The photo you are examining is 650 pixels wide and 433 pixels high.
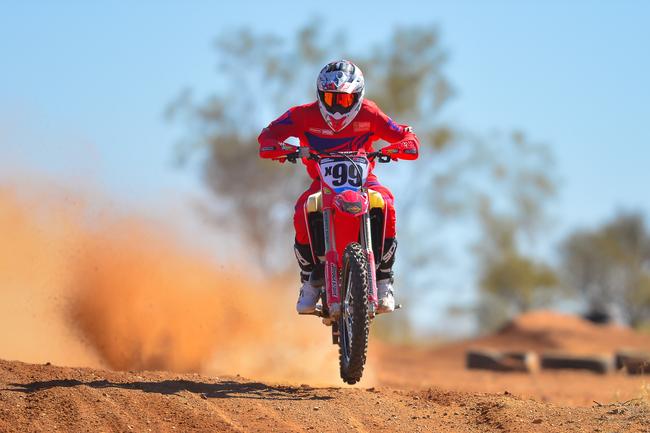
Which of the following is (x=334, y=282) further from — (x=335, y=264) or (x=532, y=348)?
(x=532, y=348)

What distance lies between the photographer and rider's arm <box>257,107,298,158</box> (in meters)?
11.4

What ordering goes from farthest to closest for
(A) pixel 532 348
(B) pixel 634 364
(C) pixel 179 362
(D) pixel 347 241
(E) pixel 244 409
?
(A) pixel 532 348 < (B) pixel 634 364 < (C) pixel 179 362 < (D) pixel 347 241 < (E) pixel 244 409

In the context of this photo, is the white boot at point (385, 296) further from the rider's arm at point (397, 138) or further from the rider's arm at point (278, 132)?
the rider's arm at point (278, 132)

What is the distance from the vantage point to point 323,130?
11578 mm

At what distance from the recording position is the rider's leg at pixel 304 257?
11367 millimetres

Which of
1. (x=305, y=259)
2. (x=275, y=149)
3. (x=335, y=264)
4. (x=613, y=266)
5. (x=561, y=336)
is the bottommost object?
(x=335, y=264)

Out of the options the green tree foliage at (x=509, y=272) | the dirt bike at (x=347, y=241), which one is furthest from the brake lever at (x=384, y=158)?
the green tree foliage at (x=509, y=272)

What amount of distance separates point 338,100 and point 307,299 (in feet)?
6.67

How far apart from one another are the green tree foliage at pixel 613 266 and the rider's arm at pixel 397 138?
4138 cm

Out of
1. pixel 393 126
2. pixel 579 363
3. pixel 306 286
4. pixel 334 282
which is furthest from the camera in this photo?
pixel 579 363

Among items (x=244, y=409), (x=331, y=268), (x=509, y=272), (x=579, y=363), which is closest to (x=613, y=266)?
(x=509, y=272)

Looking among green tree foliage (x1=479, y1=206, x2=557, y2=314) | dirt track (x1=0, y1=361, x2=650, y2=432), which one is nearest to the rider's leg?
dirt track (x1=0, y1=361, x2=650, y2=432)

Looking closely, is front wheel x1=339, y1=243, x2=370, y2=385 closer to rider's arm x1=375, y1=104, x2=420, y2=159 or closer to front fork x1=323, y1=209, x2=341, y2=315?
front fork x1=323, y1=209, x2=341, y2=315

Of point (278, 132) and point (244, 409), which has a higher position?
point (278, 132)
